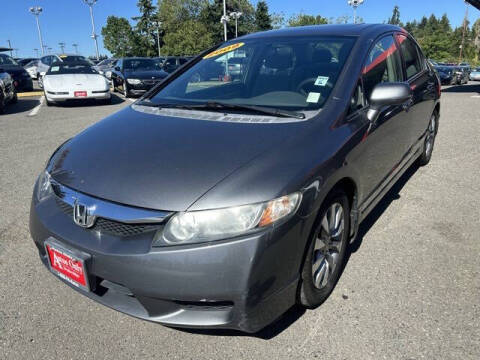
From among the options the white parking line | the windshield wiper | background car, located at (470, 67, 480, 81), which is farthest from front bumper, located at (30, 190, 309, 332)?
background car, located at (470, 67, 480, 81)

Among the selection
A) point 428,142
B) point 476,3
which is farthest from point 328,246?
point 476,3

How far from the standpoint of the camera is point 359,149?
2.41m

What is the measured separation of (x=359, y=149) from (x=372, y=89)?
0.55 metres

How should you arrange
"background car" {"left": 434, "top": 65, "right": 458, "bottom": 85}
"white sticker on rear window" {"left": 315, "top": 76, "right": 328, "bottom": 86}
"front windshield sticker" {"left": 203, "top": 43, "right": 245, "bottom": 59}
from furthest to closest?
"background car" {"left": 434, "top": 65, "right": 458, "bottom": 85}, "front windshield sticker" {"left": 203, "top": 43, "right": 245, "bottom": 59}, "white sticker on rear window" {"left": 315, "top": 76, "right": 328, "bottom": 86}

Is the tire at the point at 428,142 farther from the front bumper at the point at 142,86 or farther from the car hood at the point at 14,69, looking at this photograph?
the car hood at the point at 14,69

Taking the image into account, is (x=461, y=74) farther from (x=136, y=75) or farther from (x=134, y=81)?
(x=134, y=81)

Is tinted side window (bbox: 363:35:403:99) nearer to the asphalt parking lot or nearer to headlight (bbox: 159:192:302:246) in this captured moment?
the asphalt parking lot

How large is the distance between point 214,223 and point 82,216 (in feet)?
2.25

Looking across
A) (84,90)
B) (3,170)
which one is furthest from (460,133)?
(84,90)

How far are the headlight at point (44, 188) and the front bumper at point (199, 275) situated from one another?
1.38ft

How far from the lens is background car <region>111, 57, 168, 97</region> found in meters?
12.9

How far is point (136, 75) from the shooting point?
42.4 ft

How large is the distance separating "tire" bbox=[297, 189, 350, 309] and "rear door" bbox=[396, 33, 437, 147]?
5.01 ft

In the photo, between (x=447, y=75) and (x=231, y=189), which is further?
(x=447, y=75)
